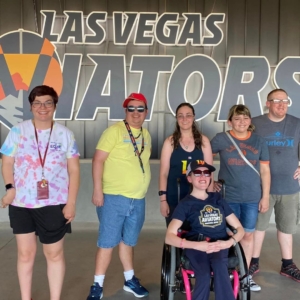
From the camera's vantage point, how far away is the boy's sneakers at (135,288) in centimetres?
262

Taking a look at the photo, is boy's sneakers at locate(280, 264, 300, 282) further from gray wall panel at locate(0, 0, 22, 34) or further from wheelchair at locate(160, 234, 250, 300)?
gray wall panel at locate(0, 0, 22, 34)

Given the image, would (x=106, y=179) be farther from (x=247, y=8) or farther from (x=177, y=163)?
(x=247, y=8)

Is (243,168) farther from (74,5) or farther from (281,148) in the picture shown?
(74,5)

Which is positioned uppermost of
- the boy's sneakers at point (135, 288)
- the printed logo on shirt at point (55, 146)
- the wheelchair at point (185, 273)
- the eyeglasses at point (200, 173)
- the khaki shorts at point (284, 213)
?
the printed logo on shirt at point (55, 146)

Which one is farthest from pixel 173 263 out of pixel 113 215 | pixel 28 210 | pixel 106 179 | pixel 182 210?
pixel 28 210

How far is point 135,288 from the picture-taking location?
266 cm

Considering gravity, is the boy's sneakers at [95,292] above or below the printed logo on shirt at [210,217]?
below

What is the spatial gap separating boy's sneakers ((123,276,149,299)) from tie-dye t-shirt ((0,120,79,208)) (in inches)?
38.0

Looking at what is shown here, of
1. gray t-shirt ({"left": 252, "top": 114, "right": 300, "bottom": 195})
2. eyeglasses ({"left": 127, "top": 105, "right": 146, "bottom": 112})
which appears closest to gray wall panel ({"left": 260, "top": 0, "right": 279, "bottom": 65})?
gray t-shirt ({"left": 252, "top": 114, "right": 300, "bottom": 195})

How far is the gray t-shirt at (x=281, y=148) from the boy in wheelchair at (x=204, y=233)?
754 millimetres

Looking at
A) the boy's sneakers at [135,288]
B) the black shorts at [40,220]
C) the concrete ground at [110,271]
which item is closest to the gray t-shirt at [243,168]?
the concrete ground at [110,271]

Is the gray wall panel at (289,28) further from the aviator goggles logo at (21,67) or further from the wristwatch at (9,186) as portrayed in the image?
the wristwatch at (9,186)

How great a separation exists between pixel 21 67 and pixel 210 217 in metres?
3.38

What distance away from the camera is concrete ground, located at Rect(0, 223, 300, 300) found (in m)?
2.67
